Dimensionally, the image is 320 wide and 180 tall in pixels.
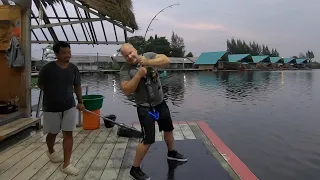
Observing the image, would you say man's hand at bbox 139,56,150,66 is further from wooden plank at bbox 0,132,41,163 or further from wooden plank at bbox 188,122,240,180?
wooden plank at bbox 0,132,41,163

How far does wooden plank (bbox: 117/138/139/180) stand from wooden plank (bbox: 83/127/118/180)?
24 centimetres

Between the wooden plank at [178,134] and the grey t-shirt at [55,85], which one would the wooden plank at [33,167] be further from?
the wooden plank at [178,134]

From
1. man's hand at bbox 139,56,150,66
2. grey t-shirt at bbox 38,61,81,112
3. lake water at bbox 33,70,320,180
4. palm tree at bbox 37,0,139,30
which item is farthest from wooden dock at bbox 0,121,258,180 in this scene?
palm tree at bbox 37,0,139,30

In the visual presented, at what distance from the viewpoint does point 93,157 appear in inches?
152

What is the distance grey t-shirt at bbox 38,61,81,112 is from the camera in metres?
3.17

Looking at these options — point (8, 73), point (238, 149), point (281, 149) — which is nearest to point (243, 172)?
point (238, 149)

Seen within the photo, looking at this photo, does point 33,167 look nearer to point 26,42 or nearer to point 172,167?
point 172,167

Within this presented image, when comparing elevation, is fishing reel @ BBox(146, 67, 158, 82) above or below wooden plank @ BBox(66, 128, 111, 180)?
above

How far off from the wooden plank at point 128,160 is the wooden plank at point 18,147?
1.64 meters

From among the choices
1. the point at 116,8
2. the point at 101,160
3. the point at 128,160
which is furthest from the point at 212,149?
the point at 116,8

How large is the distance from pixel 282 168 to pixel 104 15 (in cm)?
473

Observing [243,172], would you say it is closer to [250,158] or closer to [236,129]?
[250,158]

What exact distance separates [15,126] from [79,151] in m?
1.50

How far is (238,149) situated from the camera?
688 cm
